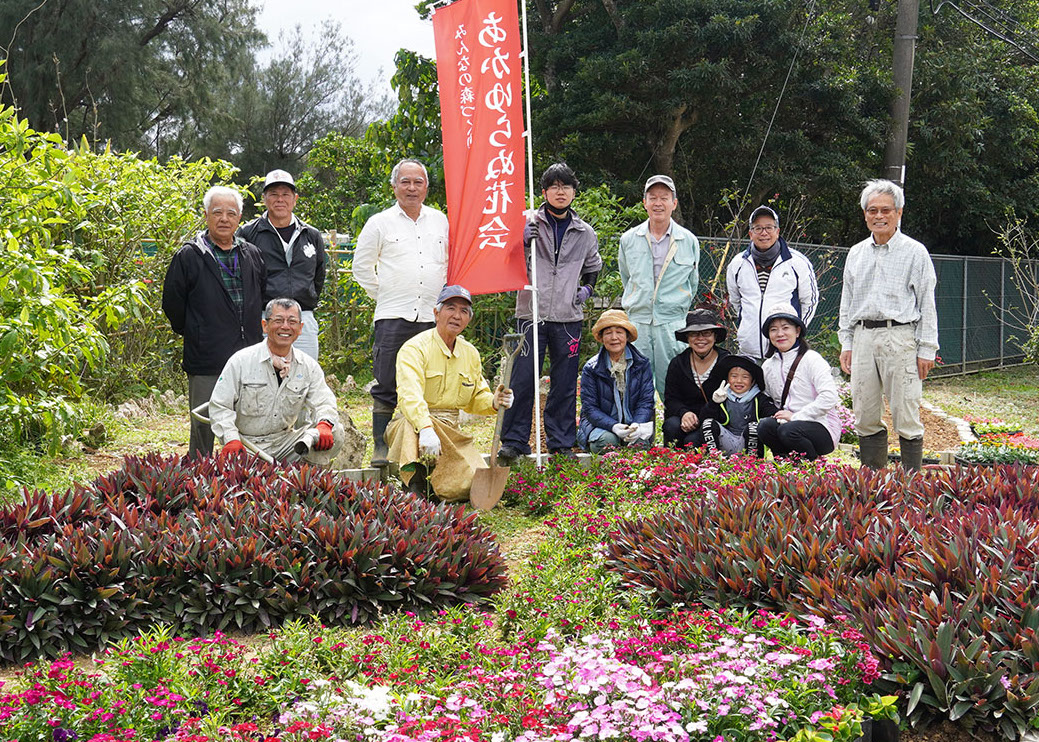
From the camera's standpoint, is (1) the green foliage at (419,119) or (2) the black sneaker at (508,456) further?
(1) the green foliage at (419,119)

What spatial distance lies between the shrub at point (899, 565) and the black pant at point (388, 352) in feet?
7.76


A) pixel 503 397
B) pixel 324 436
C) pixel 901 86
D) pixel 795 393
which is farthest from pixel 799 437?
pixel 901 86

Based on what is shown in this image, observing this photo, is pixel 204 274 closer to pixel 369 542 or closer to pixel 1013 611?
pixel 369 542

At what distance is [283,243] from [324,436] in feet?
4.62

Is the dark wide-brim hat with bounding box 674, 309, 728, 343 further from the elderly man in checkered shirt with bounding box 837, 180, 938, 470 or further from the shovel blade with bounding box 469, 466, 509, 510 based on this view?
the shovel blade with bounding box 469, 466, 509, 510

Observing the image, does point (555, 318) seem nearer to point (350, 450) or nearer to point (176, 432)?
point (350, 450)

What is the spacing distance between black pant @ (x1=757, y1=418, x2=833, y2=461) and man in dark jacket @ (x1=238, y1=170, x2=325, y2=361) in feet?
9.43

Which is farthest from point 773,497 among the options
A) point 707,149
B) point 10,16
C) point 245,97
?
point 245,97

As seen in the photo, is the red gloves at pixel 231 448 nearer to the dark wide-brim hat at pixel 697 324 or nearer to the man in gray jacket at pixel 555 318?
the man in gray jacket at pixel 555 318

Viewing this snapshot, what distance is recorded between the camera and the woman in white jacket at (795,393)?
609 centimetres

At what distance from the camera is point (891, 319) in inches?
242

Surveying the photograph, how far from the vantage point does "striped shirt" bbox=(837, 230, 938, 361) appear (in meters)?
6.11

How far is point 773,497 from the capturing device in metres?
4.52

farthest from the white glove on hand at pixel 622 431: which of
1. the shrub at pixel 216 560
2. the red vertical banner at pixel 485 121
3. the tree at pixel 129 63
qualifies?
the tree at pixel 129 63
